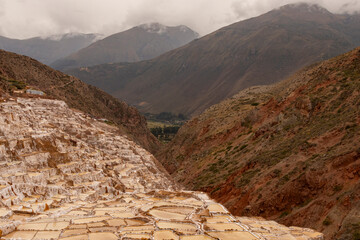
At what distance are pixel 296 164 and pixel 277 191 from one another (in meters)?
3.69

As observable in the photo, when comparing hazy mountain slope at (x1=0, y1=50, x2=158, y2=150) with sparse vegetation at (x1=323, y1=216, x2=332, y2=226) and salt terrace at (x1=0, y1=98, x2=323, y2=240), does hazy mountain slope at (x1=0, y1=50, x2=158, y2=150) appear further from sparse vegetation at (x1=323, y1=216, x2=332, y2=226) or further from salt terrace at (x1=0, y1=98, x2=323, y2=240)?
sparse vegetation at (x1=323, y1=216, x2=332, y2=226)

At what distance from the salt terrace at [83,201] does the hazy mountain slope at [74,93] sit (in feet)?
159

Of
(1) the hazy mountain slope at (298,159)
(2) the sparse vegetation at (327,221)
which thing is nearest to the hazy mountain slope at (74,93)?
(1) the hazy mountain slope at (298,159)

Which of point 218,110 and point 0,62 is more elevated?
point 0,62

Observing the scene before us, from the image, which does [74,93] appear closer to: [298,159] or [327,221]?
[298,159]

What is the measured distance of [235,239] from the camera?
12.8 metres

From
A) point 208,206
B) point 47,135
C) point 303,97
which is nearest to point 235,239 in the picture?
point 208,206

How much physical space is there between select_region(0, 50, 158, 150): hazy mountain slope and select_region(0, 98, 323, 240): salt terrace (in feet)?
159

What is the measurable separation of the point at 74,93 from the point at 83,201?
70.4 m

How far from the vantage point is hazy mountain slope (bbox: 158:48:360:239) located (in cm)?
2058

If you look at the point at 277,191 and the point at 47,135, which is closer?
the point at 47,135

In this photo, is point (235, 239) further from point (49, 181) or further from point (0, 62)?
point (0, 62)

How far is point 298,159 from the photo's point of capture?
91.9 ft

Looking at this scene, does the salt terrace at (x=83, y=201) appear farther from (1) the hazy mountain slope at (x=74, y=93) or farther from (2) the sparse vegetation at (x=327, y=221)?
(1) the hazy mountain slope at (x=74, y=93)
